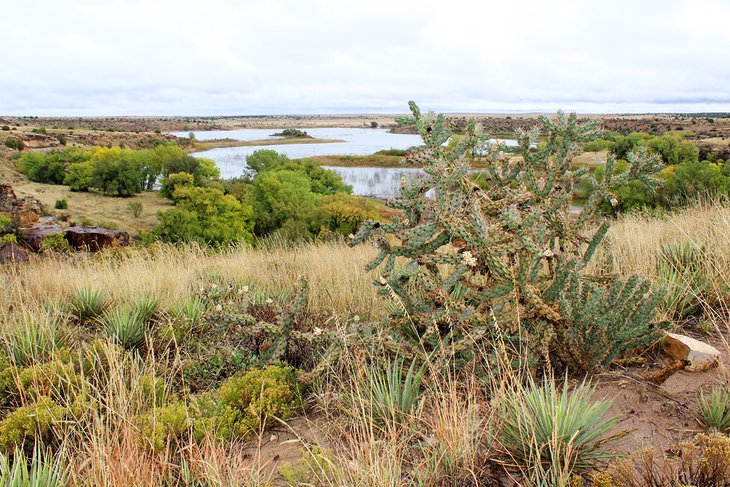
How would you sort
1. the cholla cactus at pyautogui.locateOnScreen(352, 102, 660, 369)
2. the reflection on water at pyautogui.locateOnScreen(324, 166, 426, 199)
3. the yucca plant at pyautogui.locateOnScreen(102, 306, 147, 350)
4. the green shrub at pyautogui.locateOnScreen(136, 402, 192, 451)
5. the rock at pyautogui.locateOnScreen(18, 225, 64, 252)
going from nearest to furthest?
1. the green shrub at pyautogui.locateOnScreen(136, 402, 192, 451)
2. the cholla cactus at pyautogui.locateOnScreen(352, 102, 660, 369)
3. the yucca plant at pyautogui.locateOnScreen(102, 306, 147, 350)
4. the rock at pyautogui.locateOnScreen(18, 225, 64, 252)
5. the reflection on water at pyautogui.locateOnScreen(324, 166, 426, 199)

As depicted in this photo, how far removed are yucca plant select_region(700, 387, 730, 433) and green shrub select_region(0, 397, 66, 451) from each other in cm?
371

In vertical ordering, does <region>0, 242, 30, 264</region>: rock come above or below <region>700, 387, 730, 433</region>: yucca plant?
below

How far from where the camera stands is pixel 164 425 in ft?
9.66

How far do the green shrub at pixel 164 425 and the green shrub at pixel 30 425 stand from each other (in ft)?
1.94

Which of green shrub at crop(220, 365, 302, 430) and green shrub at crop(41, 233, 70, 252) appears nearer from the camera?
green shrub at crop(220, 365, 302, 430)

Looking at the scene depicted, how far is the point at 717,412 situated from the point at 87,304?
5792 mm

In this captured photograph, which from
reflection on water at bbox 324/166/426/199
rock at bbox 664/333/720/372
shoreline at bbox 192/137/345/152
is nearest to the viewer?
rock at bbox 664/333/720/372

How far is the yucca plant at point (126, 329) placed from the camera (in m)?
4.57

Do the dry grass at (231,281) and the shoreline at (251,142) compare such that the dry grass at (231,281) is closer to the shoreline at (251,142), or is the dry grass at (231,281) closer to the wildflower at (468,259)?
the wildflower at (468,259)

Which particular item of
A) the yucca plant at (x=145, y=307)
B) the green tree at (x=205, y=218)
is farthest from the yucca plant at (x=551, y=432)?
the green tree at (x=205, y=218)

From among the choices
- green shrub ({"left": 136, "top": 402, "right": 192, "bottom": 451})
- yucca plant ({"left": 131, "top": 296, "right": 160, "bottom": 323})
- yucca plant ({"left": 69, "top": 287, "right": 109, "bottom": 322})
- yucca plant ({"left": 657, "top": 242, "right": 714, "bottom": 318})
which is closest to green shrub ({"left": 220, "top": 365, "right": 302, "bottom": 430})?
green shrub ({"left": 136, "top": 402, "right": 192, "bottom": 451})

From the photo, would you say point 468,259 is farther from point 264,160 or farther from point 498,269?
point 264,160

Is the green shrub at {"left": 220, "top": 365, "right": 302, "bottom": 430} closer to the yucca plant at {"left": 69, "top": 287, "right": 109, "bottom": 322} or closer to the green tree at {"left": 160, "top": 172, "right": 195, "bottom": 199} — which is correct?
the yucca plant at {"left": 69, "top": 287, "right": 109, "bottom": 322}

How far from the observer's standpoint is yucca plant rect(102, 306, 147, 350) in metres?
4.57
